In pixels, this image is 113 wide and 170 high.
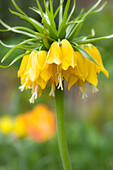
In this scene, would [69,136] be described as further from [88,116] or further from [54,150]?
[88,116]

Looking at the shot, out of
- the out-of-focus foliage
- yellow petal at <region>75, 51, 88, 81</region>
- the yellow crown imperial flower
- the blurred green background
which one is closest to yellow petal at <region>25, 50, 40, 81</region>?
the yellow crown imperial flower

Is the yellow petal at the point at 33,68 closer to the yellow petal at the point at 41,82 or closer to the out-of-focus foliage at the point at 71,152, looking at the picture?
the yellow petal at the point at 41,82

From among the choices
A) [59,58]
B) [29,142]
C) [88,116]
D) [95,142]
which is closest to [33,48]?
[59,58]

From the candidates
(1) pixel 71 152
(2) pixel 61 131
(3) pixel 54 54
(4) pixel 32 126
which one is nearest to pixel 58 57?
(3) pixel 54 54

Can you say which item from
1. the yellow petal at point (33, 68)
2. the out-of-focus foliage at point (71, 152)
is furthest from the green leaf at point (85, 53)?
the out-of-focus foliage at point (71, 152)

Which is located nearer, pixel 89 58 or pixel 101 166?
pixel 89 58

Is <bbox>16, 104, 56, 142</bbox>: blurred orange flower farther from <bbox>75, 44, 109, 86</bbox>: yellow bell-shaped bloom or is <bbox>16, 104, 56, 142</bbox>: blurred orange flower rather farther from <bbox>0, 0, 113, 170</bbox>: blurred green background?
<bbox>75, 44, 109, 86</bbox>: yellow bell-shaped bloom
